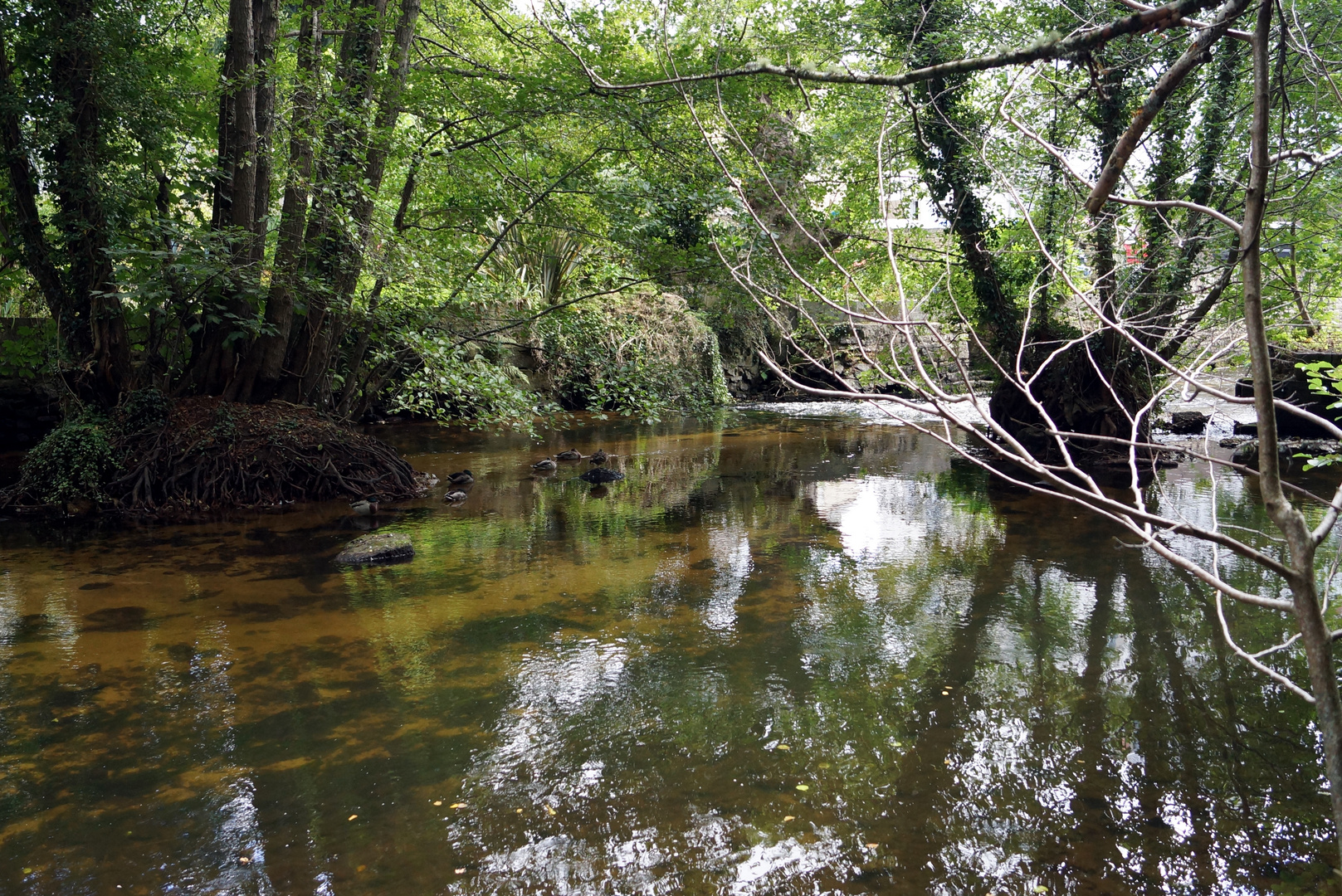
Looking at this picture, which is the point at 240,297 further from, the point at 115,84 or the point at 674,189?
the point at 674,189

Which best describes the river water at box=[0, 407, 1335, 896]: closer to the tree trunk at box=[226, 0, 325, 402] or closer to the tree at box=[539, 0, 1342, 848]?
the tree at box=[539, 0, 1342, 848]

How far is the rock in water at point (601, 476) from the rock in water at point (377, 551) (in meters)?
3.53

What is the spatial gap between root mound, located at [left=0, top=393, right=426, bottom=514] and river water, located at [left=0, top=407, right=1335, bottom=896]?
3.11ft

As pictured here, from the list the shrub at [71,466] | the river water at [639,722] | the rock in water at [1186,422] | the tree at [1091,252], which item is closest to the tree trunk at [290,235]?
the shrub at [71,466]

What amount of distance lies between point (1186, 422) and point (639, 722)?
12808mm

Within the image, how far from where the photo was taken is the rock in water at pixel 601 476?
10.2 meters

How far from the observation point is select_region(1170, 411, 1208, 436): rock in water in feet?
44.0

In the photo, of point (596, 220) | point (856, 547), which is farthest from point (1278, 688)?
point (596, 220)

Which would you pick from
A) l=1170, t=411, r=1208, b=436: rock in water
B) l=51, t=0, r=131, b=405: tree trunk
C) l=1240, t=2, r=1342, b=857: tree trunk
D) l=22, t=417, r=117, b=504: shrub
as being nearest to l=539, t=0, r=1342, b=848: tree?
l=1240, t=2, r=1342, b=857: tree trunk

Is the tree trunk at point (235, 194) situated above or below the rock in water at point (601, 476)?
above

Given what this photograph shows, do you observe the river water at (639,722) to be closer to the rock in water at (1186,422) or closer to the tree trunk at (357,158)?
the tree trunk at (357,158)

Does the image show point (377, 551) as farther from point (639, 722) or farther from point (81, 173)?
point (81, 173)

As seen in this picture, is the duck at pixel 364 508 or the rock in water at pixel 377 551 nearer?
the rock in water at pixel 377 551

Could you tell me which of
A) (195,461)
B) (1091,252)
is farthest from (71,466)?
(1091,252)
